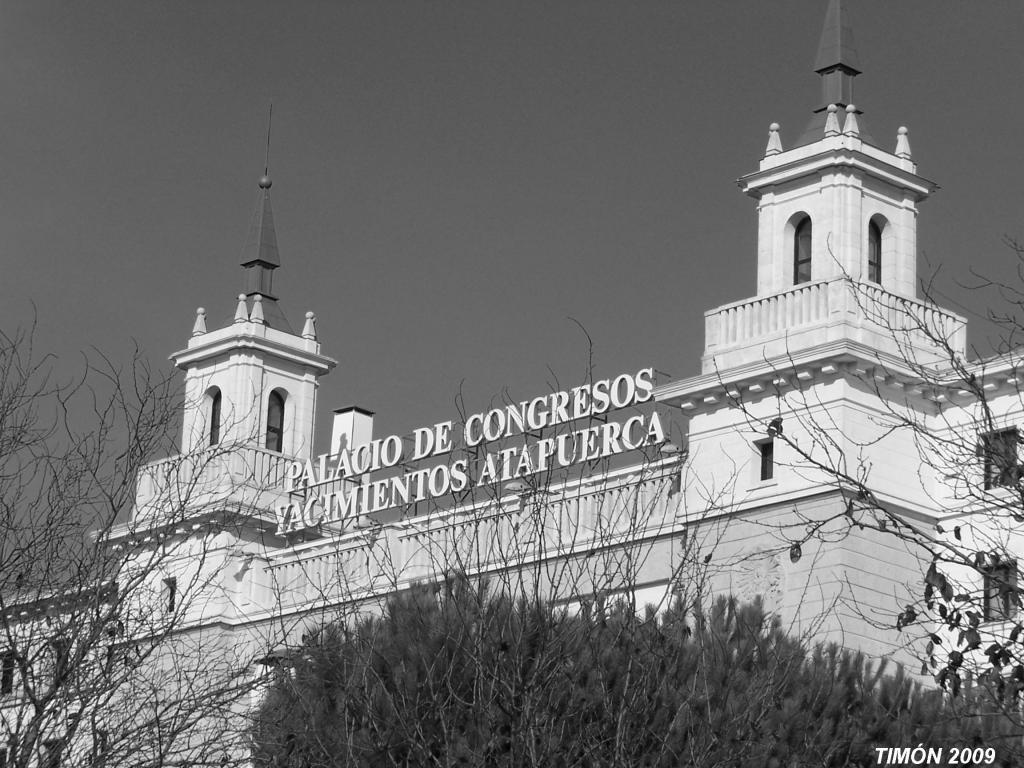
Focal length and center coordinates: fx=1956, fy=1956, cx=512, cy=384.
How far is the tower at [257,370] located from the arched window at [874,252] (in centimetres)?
1846

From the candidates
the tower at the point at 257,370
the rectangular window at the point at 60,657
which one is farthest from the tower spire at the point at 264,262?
the rectangular window at the point at 60,657

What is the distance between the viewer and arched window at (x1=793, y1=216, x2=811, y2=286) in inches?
1409

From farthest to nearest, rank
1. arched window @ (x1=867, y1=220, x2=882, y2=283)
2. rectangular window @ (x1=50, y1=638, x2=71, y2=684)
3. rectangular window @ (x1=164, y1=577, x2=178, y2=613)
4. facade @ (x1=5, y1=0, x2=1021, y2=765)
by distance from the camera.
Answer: arched window @ (x1=867, y1=220, x2=882, y2=283), facade @ (x1=5, y1=0, x2=1021, y2=765), rectangular window @ (x1=164, y1=577, x2=178, y2=613), rectangular window @ (x1=50, y1=638, x2=71, y2=684)

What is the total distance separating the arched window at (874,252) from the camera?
3566 cm

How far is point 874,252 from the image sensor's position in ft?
117

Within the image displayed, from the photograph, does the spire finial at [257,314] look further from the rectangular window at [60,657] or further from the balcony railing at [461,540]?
the rectangular window at [60,657]

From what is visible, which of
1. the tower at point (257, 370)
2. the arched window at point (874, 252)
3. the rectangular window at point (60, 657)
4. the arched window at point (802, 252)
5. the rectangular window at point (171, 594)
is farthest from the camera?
the tower at point (257, 370)

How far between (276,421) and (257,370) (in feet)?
5.49

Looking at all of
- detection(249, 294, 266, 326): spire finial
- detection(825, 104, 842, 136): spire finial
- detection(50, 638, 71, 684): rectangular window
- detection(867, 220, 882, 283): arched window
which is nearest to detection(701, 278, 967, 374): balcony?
detection(867, 220, 882, 283): arched window

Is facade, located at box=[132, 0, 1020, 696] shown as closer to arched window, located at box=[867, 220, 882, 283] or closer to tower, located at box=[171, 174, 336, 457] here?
arched window, located at box=[867, 220, 882, 283]

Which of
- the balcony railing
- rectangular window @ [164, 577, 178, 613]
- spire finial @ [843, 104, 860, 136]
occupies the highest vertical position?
spire finial @ [843, 104, 860, 136]

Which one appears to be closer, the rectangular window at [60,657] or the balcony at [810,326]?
the rectangular window at [60,657]

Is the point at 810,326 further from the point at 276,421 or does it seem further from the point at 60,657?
the point at 276,421

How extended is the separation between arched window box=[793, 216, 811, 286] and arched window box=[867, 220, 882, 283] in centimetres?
110
